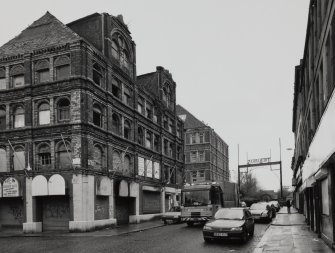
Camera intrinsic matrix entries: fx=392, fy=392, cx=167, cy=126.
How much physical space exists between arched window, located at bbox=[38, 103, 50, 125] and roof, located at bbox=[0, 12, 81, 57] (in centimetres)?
445

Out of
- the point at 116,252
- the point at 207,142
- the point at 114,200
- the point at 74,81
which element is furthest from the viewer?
the point at 207,142

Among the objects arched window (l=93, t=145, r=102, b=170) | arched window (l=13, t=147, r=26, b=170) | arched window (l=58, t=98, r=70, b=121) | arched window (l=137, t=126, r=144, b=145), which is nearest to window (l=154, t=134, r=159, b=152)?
arched window (l=137, t=126, r=144, b=145)

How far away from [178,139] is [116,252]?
1354 inches

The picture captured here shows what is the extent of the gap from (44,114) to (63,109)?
1.53 meters

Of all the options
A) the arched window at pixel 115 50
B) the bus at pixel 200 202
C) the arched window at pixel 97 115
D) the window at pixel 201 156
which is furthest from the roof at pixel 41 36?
the window at pixel 201 156

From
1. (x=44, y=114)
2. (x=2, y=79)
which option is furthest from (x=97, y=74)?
(x=2, y=79)

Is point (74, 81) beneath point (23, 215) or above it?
above

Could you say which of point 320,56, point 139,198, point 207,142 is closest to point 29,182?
point 139,198

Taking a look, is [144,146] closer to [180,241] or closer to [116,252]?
[180,241]

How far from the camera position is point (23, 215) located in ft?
89.7

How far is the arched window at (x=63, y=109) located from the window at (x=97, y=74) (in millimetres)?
2785

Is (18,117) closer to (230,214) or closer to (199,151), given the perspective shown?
(230,214)

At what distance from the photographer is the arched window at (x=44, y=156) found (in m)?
27.1

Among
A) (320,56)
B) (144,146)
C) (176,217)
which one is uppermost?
(320,56)
